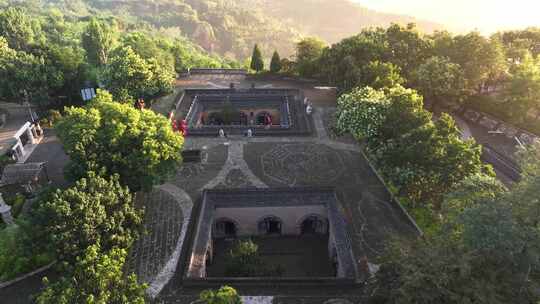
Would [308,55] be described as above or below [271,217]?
above

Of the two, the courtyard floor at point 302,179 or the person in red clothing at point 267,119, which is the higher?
the person in red clothing at point 267,119

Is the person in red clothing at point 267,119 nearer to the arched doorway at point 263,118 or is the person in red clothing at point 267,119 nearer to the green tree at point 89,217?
the arched doorway at point 263,118

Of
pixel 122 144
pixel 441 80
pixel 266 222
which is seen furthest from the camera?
pixel 441 80

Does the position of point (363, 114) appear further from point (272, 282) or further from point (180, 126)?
point (180, 126)

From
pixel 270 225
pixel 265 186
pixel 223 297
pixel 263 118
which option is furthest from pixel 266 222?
pixel 263 118

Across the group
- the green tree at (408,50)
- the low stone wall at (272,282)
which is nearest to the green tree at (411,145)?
the low stone wall at (272,282)

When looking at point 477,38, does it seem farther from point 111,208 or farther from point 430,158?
point 111,208

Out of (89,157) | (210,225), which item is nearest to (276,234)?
(210,225)
